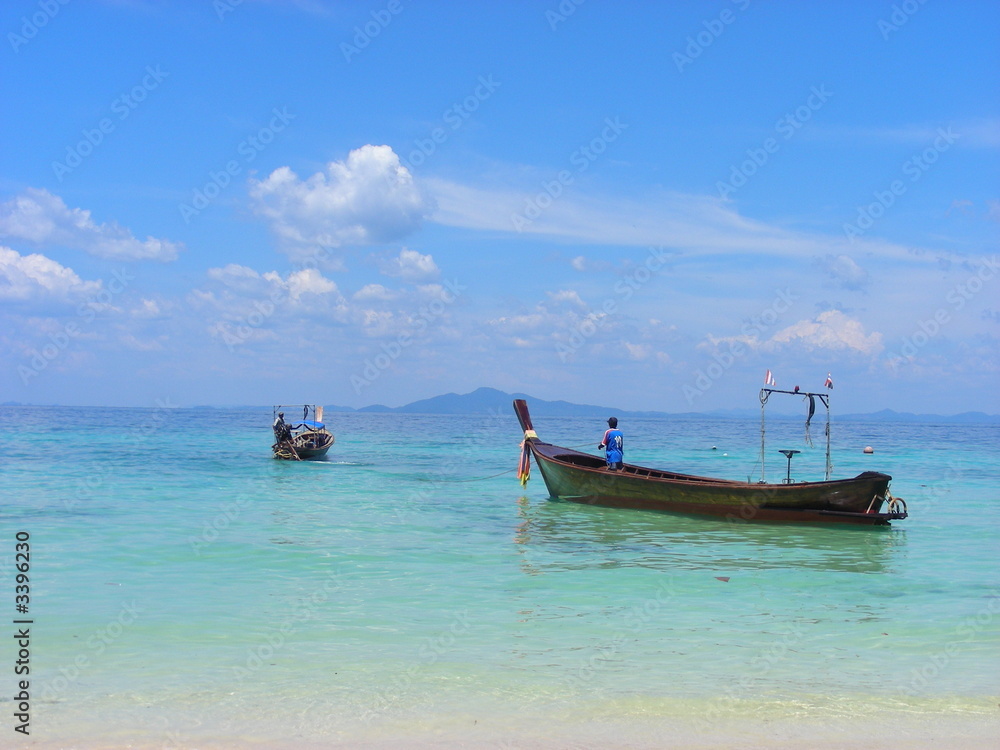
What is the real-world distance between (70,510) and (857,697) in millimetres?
19039

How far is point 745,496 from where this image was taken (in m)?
18.2

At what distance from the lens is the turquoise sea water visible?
636 centimetres

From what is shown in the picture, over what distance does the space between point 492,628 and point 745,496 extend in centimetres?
1049

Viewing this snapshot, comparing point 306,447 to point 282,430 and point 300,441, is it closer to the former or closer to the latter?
point 300,441

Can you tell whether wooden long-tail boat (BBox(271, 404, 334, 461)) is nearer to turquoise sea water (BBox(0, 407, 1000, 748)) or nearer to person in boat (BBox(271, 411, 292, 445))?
person in boat (BBox(271, 411, 292, 445))

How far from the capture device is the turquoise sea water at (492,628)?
636cm

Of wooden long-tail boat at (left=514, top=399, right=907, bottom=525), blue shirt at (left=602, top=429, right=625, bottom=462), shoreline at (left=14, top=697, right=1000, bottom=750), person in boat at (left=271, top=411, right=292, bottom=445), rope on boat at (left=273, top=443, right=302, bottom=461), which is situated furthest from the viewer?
person in boat at (left=271, top=411, right=292, bottom=445)

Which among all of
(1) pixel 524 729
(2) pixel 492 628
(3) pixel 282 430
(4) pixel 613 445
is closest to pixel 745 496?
(4) pixel 613 445

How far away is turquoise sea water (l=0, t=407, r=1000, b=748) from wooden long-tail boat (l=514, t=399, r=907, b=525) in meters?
0.37

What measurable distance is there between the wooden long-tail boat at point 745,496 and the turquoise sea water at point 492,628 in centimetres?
37

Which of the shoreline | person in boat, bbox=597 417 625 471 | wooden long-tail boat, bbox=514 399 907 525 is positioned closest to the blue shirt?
person in boat, bbox=597 417 625 471

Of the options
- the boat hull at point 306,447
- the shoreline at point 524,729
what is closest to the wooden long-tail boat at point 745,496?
the shoreline at point 524,729

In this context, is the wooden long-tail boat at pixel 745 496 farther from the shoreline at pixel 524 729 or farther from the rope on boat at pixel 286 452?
the rope on boat at pixel 286 452

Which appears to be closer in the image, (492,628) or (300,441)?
(492,628)
